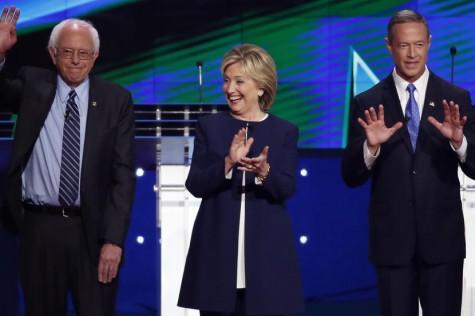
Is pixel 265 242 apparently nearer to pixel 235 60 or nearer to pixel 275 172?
pixel 275 172

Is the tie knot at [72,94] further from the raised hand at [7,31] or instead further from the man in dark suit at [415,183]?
the man in dark suit at [415,183]

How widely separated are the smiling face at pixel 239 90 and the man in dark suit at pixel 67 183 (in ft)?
1.42

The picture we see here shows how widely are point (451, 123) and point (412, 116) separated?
17 centimetres

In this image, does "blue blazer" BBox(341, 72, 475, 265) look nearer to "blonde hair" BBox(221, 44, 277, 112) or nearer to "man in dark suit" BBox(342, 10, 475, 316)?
"man in dark suit" BBox(342, 10, 475, 316)

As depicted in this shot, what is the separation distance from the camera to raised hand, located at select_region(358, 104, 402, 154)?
3344mm

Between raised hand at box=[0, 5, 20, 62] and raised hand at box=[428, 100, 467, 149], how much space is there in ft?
4.86

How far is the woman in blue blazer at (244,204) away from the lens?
309cm

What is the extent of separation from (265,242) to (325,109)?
471 centimetres

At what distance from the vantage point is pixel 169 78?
7.69 metres

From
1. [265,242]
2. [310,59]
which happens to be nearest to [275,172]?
[265,242]

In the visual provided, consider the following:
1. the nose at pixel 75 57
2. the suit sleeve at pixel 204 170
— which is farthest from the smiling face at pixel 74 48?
the suit sleeve at pixel 204 170

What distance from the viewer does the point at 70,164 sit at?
3.26 metres

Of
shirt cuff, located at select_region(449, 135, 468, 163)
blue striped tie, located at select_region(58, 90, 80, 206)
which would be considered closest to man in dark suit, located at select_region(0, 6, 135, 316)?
blue striped tie, located at select_region(58, 90, 80, 206)

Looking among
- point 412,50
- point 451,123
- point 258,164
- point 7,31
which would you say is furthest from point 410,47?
point 7,31
